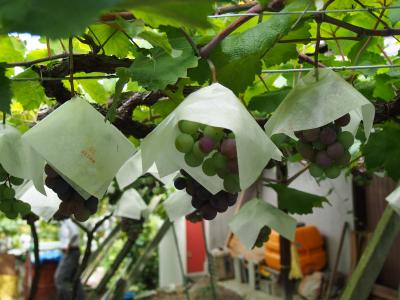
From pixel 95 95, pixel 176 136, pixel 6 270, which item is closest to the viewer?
pixel 176 136

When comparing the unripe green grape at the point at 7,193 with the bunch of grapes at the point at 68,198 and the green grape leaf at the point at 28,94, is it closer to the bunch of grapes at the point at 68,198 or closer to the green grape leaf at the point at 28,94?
the bunch of grapes at the point at 68,198

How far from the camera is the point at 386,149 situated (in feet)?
4.00

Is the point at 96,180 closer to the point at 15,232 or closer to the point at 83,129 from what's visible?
the point at 83,129

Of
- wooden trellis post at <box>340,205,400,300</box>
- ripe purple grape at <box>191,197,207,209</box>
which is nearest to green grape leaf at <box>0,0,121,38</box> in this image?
ripe purple grape at <box>191,197,207,209</box>

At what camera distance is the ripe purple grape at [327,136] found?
64cm

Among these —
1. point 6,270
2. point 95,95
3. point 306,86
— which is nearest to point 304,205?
point 95,95

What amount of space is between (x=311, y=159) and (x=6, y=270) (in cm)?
348

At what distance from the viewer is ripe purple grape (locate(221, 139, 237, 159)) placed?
539 mm

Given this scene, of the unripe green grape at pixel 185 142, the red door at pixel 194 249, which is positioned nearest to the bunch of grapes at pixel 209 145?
the unripe green grape at pixel 185 142

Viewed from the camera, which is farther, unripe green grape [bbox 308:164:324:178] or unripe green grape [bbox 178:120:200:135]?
unripe green grape [bbox 308:164:324:178]

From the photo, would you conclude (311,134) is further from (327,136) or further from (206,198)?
(206,198)

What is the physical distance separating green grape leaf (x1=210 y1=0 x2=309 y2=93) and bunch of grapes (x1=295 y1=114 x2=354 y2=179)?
0.16 meters

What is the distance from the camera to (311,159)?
0.68 m

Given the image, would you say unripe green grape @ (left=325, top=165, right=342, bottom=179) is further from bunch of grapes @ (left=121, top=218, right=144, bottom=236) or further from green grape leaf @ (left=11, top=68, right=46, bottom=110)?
bunch of grapes @ (left=121, top=218, right=144, bottom=236)
